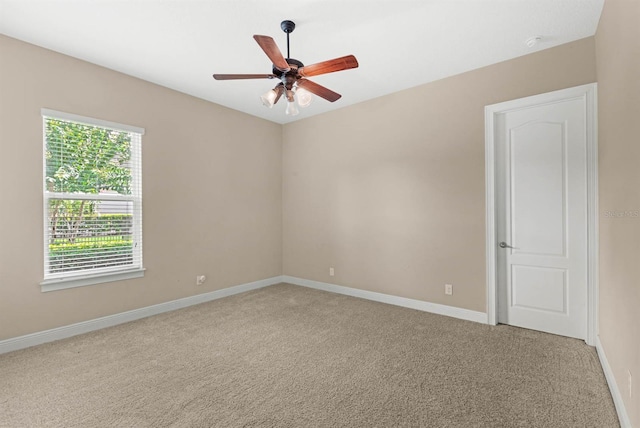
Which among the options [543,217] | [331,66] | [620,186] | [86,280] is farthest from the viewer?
[86,280]

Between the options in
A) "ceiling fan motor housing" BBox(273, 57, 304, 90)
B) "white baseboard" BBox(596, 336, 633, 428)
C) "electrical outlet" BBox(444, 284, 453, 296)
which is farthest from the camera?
"electrical outlet" BBox(444, 284, 453, 296)

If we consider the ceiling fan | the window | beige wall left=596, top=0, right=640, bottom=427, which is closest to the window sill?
the window

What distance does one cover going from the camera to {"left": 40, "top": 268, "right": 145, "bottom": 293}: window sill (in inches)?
119

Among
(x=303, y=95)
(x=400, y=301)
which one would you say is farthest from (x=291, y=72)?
(x=400, y=301)

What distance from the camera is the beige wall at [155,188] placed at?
283 cm

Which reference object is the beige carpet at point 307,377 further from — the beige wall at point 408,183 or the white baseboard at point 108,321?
the beige wall at point 408,183

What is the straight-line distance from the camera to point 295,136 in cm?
535

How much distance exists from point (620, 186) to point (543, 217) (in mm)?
1168

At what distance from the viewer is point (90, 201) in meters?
3.31

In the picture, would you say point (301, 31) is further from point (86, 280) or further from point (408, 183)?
point (86, 280)

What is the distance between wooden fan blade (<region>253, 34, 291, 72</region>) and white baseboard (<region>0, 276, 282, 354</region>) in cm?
321

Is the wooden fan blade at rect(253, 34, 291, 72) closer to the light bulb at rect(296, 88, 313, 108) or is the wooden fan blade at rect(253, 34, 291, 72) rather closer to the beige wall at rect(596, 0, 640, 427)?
A: the light bulb at rect(296, 88, 313, 108)

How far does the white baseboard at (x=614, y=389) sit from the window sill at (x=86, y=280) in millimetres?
4366

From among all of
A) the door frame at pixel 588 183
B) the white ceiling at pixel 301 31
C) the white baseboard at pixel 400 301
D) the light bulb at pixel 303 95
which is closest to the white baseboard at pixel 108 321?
the white baseboard at pixel 400 301
